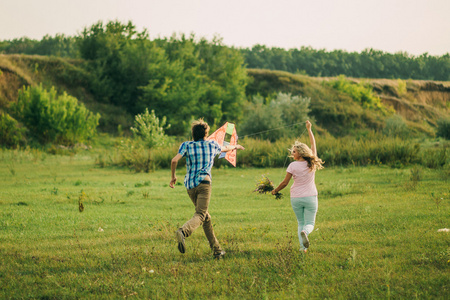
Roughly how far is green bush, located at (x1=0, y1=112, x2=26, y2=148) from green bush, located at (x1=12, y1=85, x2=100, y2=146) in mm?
1359

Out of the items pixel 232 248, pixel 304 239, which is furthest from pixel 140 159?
pixel 304 239

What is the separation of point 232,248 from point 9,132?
37253 mm

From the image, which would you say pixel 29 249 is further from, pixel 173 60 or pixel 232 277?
pixel 173 60

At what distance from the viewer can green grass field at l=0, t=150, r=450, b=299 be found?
5.72 m

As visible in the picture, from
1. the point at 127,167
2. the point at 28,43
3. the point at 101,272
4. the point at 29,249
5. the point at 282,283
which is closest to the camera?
the point at 282,283

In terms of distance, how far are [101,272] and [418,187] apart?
11654mm

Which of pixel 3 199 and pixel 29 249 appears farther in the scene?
pixel 3 199

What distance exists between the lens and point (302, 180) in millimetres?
7152

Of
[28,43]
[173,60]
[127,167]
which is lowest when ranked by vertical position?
[127,167]

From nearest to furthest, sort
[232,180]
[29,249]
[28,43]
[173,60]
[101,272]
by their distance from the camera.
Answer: [101,272]
[29,249]
[232,180]
[173,60]
[28,43]

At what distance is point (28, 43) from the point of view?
97375mm

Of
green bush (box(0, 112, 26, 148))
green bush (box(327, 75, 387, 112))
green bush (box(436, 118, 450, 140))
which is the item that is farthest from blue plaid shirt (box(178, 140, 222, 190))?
green bush (box(327, 75, 387, 112))

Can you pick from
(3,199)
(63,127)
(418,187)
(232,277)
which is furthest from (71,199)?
(63,127)

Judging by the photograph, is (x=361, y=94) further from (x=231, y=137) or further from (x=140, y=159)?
(x=231, y=137)
